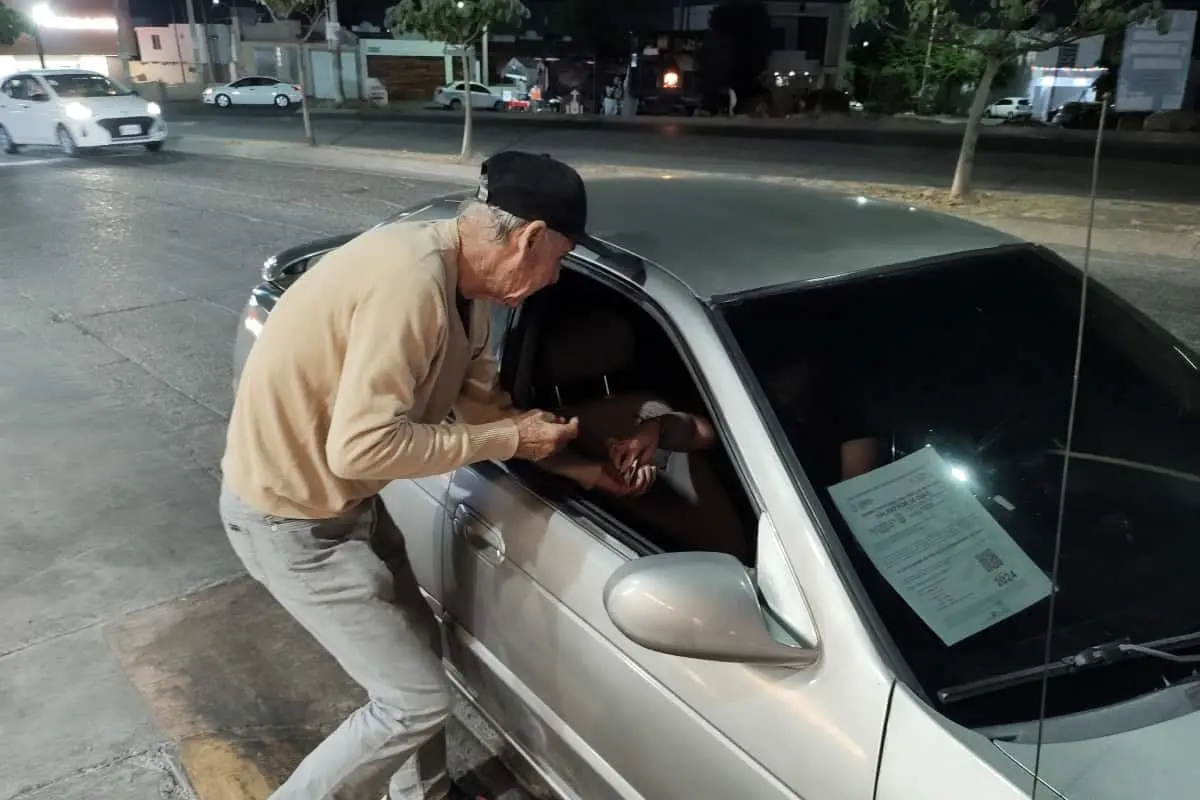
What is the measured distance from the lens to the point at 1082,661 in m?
1.58

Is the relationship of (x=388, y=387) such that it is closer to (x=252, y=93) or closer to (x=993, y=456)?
(x=993, y=456)

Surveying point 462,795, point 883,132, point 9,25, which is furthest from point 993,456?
point 9,25

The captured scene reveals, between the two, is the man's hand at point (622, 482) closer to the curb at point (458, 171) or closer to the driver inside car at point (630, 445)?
the driver inside car at point (630, 445)

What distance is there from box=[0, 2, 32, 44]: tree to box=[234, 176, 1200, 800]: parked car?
127 ft

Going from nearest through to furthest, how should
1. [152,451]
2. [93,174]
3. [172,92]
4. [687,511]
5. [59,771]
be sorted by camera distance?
[687,511] → [59,771] → [152,451] → [93,174] → [172,92]

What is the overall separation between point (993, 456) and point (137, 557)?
346 centimetres

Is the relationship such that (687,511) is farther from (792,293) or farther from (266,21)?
(266,21)

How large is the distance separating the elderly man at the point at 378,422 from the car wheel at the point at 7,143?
2143 centimetres

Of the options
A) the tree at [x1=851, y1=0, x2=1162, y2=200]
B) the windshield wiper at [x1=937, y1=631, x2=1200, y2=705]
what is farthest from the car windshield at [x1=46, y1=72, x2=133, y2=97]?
the windshield wiper at [x1=937, y1=631, x2=1200, y2=705]

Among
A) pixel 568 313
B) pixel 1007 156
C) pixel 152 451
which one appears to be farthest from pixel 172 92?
pixel 568 313

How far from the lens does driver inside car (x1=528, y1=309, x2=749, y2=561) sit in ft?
7.40

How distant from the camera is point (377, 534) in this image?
236 cm

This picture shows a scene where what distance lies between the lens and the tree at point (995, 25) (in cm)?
1101

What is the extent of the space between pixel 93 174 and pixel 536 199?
17316 millimetres
